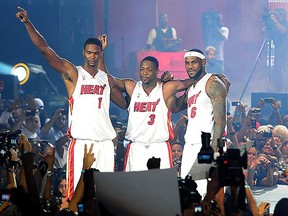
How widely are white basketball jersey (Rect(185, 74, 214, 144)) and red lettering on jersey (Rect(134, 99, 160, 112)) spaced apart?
0.45 metres

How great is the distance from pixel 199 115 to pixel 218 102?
0.26 meters

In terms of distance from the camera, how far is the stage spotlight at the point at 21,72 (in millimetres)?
15938

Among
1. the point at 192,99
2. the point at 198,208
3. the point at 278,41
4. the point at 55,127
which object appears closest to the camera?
the point at 198,208

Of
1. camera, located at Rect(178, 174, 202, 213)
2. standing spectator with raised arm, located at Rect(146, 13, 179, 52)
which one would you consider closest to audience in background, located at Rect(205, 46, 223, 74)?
standing spectator with raised arm, located at Rect(146, 13, 179, 52)

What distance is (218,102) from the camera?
34.3 ft

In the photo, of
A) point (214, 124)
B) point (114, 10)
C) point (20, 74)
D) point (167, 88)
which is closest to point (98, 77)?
point (167, 88)

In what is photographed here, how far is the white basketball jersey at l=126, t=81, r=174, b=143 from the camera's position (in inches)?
421

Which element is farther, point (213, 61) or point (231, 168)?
point (213, 61)

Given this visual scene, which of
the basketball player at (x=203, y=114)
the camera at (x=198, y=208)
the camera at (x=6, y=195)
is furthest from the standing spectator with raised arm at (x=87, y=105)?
the camera at (x=198, y=208)

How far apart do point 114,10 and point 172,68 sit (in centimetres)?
199

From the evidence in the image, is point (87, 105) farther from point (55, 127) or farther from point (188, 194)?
point (188, 194)

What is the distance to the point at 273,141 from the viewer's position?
13.6 meters

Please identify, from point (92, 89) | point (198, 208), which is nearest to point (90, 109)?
point (92, 89)

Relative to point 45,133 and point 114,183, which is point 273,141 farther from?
point 114,183
